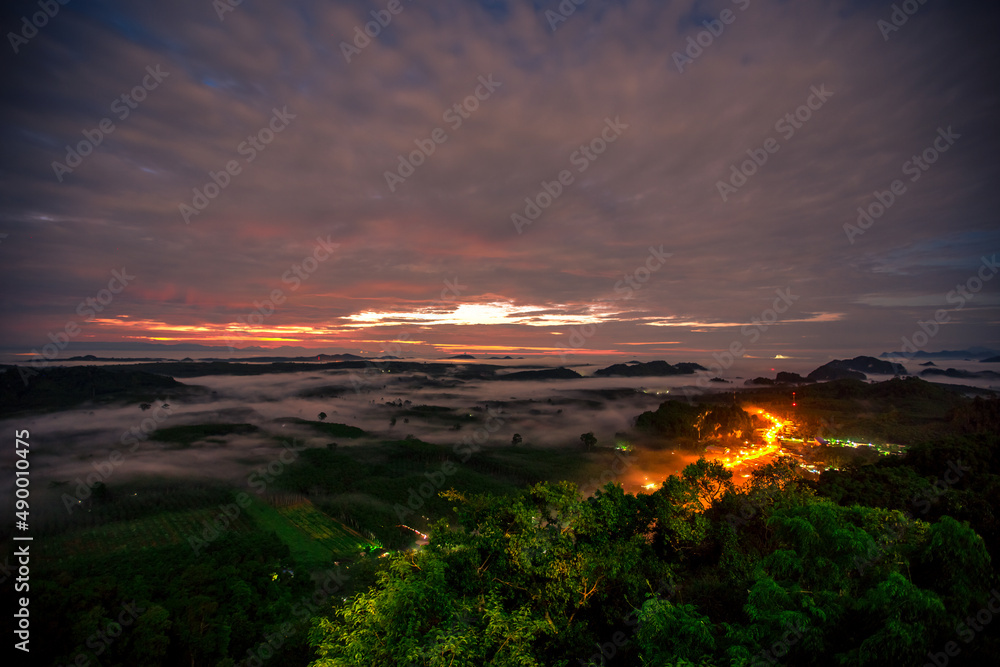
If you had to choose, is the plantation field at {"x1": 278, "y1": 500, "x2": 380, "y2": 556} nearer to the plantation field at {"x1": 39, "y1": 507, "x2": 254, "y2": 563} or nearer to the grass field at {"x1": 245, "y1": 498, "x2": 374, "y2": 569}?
the grass field at {"x1": 245, "y1": 498, "x2": 374, "y2": 569}

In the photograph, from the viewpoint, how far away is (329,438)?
187000 millimetres

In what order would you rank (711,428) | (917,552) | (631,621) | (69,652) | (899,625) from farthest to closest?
1. (711,428)
2. (69,652)
3. (631,621)
4. (917,552)
5. (899,625)

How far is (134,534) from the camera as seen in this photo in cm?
9475

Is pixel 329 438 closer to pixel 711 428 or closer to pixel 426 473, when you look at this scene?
pixel 426 473

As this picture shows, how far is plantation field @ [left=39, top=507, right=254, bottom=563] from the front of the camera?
85688 mm

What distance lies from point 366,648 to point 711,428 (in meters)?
143

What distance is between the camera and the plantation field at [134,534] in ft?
281

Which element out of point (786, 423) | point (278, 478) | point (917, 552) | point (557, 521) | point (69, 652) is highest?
point (917, 552)

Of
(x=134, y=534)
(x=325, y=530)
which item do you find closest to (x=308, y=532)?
(x=325, y=530)

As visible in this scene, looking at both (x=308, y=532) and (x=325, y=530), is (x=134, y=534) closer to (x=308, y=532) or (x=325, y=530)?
(x=308, y=532)

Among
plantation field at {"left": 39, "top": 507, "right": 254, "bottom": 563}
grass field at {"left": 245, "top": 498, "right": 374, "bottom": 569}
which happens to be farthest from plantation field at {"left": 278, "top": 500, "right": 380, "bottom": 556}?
plantation field at {"left": 39, "top": 507, "right": 254, "bottom": 563}

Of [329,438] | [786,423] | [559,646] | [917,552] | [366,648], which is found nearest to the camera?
[366,648]

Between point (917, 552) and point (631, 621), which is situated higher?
point (917, 552)

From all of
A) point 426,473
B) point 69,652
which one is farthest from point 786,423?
point 69,652
